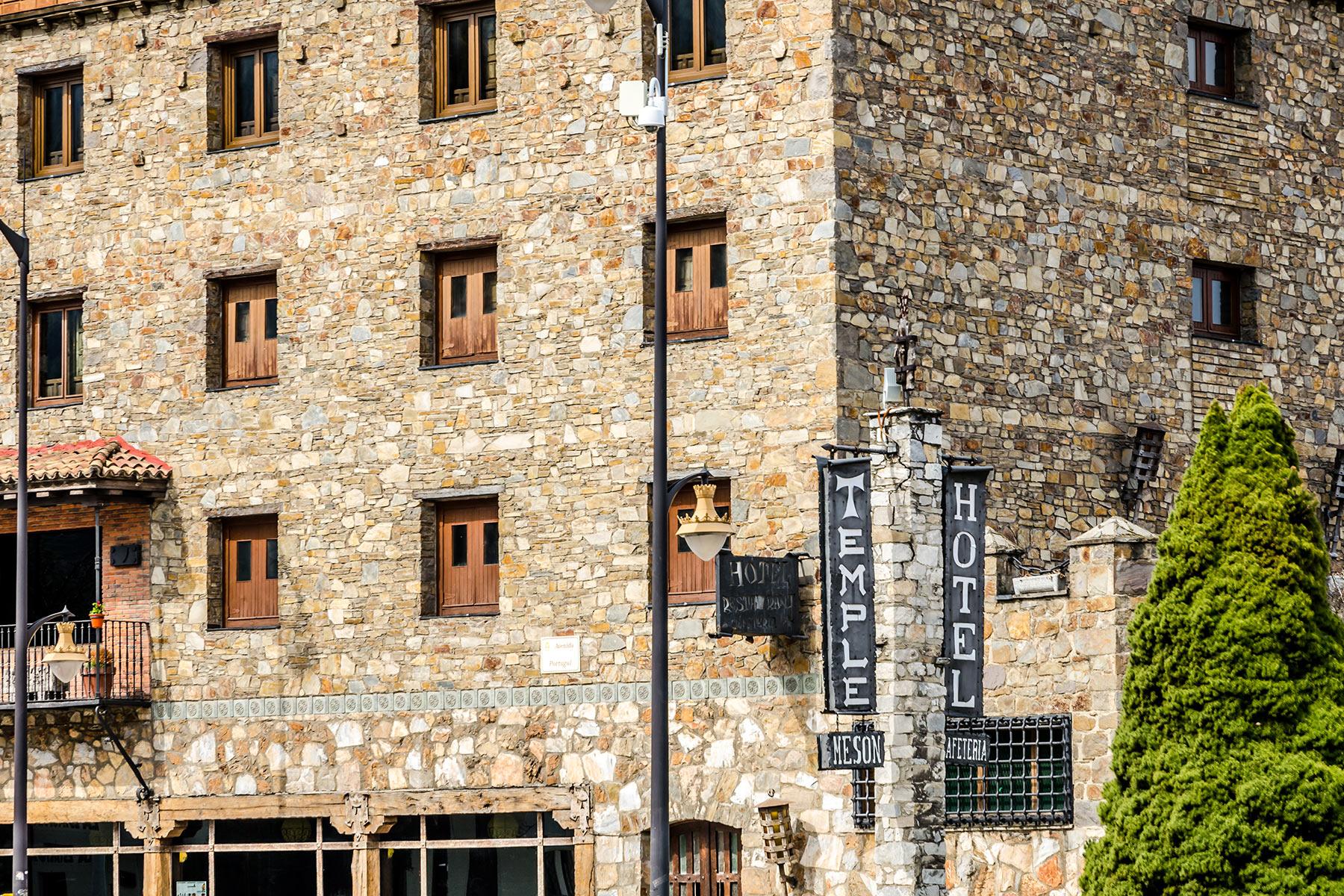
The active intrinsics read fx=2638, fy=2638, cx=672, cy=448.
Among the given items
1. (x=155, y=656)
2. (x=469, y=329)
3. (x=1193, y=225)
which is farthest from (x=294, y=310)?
(x=1193, y=225)

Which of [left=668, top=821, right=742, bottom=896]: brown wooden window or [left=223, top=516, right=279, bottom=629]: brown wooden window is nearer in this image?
[left=668, top=821, right=742, bottom=896]: brown wooden window

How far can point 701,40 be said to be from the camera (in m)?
29.9

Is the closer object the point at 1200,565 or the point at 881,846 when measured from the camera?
the point at 881,846

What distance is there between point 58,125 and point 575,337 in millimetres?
8704

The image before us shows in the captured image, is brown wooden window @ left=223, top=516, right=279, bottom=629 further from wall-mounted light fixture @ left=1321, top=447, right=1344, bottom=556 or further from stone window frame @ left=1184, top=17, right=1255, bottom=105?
wall-mounted light fixture @ left=1321, top=447, right=1344, bottom=556

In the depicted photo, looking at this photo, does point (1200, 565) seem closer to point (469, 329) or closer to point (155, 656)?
point (469, 329)

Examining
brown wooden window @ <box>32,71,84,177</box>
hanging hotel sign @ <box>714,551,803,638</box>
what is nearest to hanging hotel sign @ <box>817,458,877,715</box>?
hanging hotel sign @ <box>714,551,803,638</box>

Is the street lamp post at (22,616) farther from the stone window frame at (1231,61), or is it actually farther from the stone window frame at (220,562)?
the stone window frame at (1231,61)

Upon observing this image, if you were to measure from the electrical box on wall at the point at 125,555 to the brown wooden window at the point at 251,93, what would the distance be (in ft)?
17.0

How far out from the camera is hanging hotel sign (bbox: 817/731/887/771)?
71.9ft

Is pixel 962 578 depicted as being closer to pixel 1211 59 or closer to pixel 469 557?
pixel 469 557

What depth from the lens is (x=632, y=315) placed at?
29953 millimetres

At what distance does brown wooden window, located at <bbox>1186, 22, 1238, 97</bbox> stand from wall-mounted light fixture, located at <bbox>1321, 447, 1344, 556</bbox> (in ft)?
16.4

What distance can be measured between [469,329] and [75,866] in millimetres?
8696
